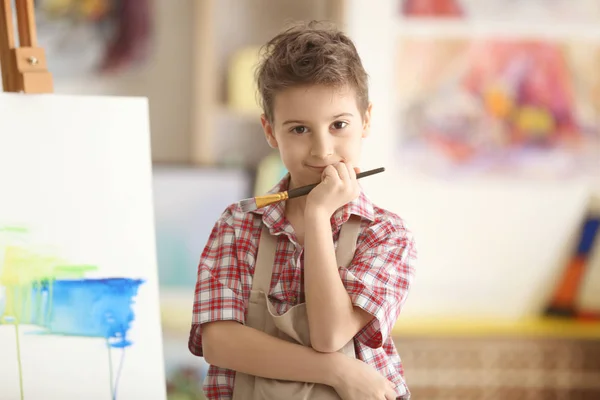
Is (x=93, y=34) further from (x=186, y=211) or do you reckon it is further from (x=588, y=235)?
(x=588, y=235)

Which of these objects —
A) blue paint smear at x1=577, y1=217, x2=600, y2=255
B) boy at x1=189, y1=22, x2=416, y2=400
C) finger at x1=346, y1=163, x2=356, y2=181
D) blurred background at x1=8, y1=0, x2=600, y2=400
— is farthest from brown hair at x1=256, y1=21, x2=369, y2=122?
blue paint smear at x1=577, y1=217, x2=600, y2=255

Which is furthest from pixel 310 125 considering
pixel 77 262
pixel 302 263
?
pixel 77 262

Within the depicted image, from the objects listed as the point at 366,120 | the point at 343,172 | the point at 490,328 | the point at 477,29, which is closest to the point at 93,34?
the point at 477,29

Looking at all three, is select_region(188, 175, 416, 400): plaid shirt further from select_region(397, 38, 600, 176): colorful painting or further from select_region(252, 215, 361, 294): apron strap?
select_region(397, 38, 600, 176): colorful painting

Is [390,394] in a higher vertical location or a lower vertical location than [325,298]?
lower

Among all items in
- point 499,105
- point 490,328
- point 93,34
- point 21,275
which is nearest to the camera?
point 21,275

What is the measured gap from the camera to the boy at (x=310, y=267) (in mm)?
1182

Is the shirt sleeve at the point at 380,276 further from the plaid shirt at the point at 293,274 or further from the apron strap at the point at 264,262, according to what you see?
the apron strap at the point at 264,262

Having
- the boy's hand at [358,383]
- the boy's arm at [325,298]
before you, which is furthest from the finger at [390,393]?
the boy's arm at [325,298]

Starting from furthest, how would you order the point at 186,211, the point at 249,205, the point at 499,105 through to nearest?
the point at 186,211
the point at 499,105
the point at 249,205

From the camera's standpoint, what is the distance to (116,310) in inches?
59.9

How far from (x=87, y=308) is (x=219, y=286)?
15.4 inches

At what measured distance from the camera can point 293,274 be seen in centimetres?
124

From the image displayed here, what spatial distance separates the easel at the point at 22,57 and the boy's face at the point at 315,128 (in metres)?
0.55
